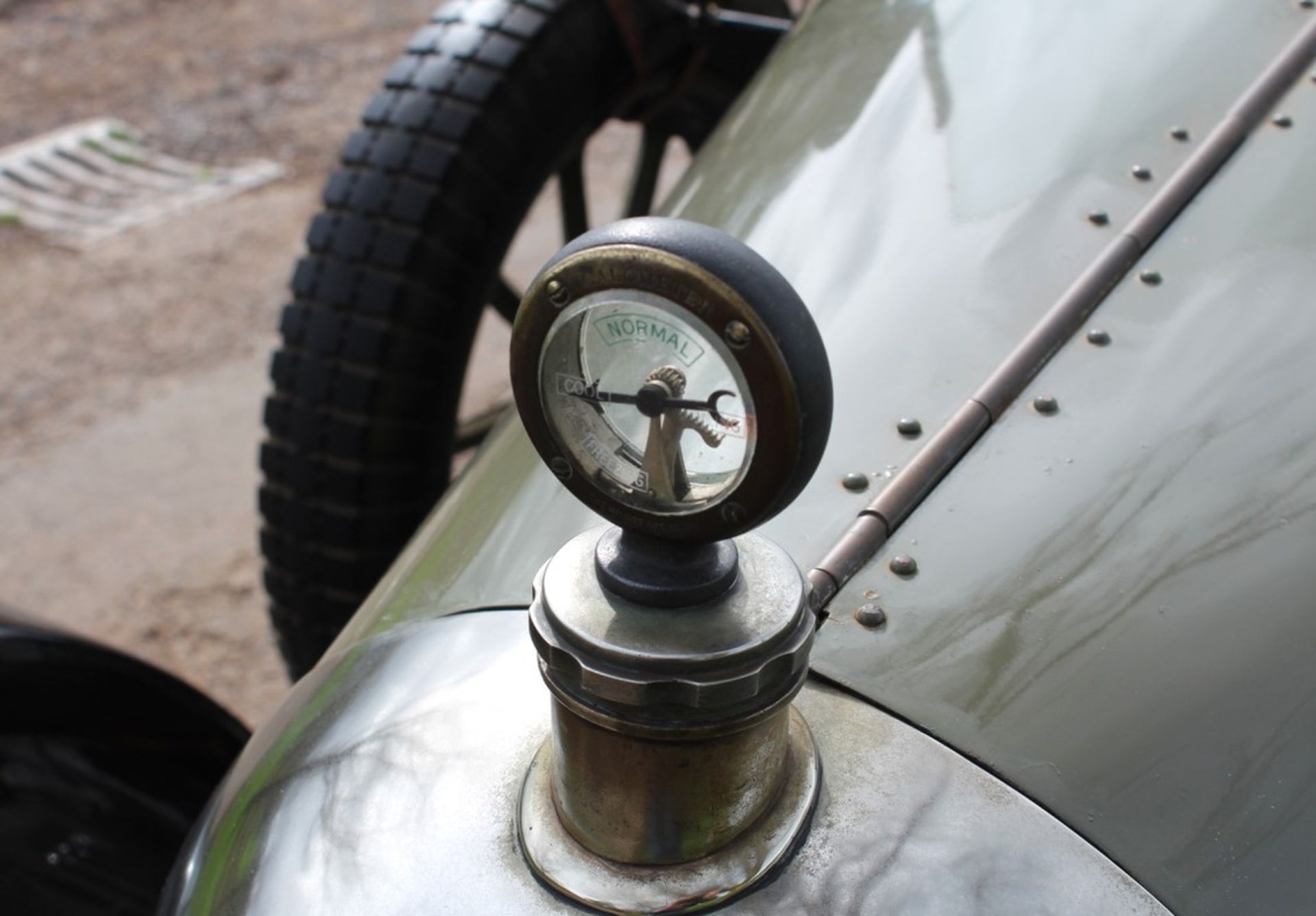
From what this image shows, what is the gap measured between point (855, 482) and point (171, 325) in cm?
340

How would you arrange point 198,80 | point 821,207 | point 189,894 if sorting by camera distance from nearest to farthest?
point 189,894 < point 821,207 < point 198,80

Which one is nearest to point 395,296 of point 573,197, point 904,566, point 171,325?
point 573,197

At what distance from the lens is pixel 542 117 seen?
233 centimetres

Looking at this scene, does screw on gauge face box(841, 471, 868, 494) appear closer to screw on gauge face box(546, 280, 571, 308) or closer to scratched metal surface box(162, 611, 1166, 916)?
scratched metal surface box(162, 611, 1166, 916)

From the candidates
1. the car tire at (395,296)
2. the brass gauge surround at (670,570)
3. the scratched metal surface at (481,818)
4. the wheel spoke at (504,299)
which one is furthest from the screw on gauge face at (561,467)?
the wheel spoke at (504,299)

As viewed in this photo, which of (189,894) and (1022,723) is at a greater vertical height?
(1022,723)

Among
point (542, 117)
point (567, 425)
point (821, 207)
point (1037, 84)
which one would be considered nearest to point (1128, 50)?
point (1037, 84)

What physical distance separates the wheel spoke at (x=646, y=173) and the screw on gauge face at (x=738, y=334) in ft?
6.66

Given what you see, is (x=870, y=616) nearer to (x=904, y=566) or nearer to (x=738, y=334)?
(x=904, y=566)

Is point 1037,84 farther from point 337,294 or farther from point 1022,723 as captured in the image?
point 337,294

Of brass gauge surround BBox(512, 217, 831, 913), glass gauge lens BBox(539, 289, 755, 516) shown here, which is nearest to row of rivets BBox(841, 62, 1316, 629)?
brass gauge surround BBox(512, 217, 831, 913)

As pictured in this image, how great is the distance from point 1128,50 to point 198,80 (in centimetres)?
466

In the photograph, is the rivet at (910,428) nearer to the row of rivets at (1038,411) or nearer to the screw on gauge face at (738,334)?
the row of rivets at (1038,411)

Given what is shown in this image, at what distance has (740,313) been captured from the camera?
2.72ft
